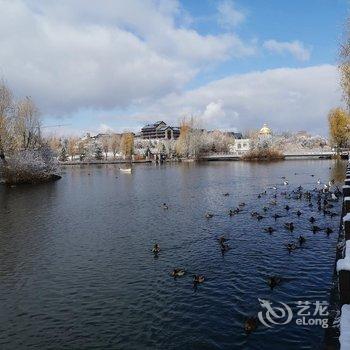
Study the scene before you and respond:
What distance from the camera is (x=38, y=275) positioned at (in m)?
18.1

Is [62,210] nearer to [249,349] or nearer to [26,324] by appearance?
[26,324]

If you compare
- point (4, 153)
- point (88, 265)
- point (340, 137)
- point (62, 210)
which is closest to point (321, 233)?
point (88, 265)

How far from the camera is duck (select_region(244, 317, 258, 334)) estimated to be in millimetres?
12062

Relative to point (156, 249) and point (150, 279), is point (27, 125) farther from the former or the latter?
point (150, 279)

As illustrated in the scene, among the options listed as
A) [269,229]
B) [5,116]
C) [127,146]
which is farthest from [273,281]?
[127,146]

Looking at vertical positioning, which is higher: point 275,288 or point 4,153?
point 4,153

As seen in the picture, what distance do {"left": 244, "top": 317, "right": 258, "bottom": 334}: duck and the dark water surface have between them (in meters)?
0.14

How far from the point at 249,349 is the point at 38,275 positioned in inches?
420

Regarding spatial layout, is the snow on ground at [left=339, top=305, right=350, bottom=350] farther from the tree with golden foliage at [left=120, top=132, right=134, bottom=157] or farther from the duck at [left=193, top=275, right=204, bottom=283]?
the tree with golden foliage at [left=120, top=132, right=134, bottom=157]

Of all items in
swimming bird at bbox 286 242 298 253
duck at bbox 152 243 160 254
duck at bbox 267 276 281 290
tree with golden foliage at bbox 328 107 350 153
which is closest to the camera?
duck at bbox 267 276 281 290

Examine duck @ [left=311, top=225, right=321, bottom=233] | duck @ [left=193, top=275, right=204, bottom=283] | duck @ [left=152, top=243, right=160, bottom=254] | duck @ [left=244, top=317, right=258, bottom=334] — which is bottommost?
duck @ [left=244, top=317, right=258, bottom=334]

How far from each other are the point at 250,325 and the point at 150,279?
5856mm

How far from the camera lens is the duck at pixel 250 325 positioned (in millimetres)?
12062

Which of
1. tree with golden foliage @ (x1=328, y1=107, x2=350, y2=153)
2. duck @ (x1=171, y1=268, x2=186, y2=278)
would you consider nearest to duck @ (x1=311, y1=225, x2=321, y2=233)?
duck @ (x1=171, y1=268, x2=186, y2=278)
